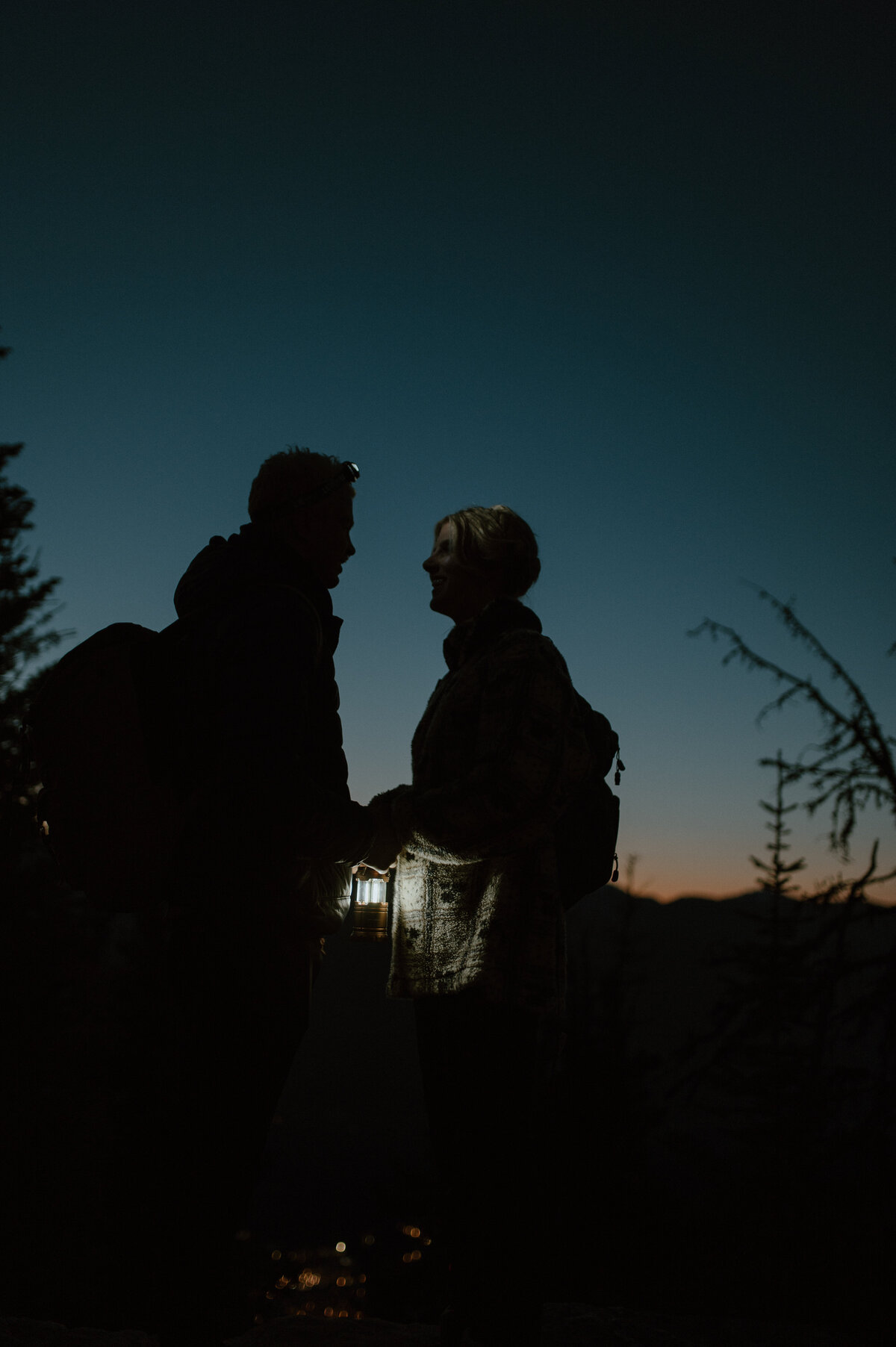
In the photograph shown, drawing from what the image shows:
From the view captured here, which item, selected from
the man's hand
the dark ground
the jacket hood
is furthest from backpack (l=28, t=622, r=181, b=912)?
the dark ground

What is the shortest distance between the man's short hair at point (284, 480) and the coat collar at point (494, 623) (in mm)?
658

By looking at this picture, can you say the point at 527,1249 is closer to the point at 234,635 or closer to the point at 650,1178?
the point at 234,635

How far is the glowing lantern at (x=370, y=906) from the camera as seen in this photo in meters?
2.50

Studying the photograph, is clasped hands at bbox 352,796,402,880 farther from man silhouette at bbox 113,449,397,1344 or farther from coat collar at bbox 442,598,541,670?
coat collar at bbox 442,598,541,670

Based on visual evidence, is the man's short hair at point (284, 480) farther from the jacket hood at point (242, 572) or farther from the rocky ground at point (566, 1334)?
the rocky ground at point (566, 1334)

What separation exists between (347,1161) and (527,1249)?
69883 mm

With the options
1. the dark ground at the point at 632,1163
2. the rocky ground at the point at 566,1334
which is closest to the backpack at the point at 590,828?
the rocky ground at the point at 566,1334

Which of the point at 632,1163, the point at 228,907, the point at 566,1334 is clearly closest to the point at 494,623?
the point at 228,907

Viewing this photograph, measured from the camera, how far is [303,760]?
79.5 inches

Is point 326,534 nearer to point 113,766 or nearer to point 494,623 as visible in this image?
point 494,623

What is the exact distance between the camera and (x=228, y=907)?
1922 millimetres

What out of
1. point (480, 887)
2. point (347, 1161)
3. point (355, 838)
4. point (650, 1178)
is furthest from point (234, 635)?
point (347, 1161)

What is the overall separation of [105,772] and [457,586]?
1.32 meters

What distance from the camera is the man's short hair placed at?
2471mm
